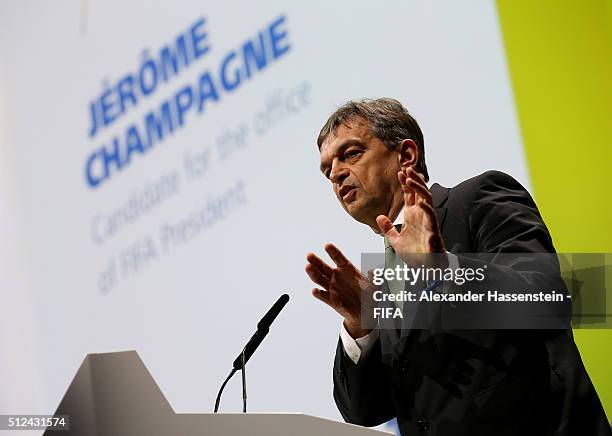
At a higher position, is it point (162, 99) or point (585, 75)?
point (162, 99)

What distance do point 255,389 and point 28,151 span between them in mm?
2008

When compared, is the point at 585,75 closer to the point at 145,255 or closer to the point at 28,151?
the point at 145,255

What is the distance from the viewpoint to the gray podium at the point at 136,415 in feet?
5.16

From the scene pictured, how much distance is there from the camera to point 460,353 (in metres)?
2.06

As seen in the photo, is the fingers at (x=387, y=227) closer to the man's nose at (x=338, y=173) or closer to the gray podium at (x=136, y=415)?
the gray podium at (x=136, y=415)

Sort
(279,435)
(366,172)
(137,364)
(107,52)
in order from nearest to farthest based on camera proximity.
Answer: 1. (279,435)
2. (137,364)
3. (366,172)
4. (107,52)

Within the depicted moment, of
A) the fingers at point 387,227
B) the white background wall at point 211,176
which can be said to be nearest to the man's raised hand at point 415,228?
the fingers at point 387,227

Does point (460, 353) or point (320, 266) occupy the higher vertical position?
point (320, 266)

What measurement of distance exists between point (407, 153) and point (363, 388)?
2.58ft

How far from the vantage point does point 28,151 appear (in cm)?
429

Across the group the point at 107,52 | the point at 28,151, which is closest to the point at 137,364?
the point at 107,52

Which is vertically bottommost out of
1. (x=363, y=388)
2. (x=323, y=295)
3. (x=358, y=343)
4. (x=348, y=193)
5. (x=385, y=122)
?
(x=363, y=388)

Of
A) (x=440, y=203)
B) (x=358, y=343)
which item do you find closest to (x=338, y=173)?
(x=440, y=203)

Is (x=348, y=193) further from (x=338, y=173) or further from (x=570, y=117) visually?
(x=570, y=117)
